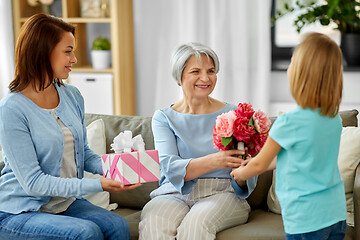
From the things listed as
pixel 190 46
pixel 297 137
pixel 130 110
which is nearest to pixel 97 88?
pixel 130 110

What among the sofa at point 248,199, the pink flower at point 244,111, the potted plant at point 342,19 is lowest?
the sofa at point 248,199

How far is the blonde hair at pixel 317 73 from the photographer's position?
4.99 feet

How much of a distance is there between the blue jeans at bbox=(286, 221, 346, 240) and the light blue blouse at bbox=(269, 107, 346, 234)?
0.02m

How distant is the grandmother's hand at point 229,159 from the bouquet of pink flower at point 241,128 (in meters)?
0.02

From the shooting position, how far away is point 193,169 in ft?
6.64

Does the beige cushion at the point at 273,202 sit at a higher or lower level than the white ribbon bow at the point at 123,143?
lower

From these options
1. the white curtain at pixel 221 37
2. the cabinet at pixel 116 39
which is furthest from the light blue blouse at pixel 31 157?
the white curtain at pixel 221 37

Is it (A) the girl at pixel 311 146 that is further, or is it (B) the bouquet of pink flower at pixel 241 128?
(B) the bouquet of pink flower at pixel 241 128

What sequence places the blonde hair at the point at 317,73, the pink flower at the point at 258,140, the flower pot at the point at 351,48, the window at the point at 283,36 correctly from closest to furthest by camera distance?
1. the blonde hair at the point at 317,73
2. the pink flower at the point at 258,140
3. the flower pot at the point at 351,48
4. the window at the point at 283,36

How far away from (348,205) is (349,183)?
0.10 meters

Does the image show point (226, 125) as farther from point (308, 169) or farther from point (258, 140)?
point (308, 169)

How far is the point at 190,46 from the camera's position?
221cm

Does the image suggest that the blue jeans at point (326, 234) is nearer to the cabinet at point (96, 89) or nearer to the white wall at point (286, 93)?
the white wall at point (286, 93)

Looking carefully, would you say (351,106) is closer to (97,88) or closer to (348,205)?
(348,205)
